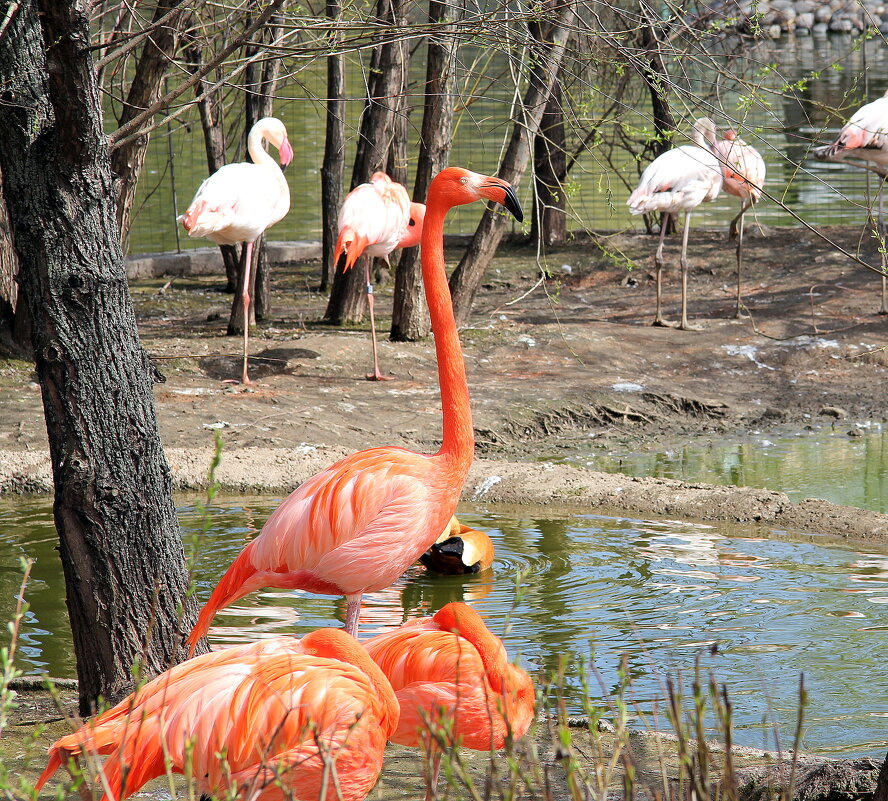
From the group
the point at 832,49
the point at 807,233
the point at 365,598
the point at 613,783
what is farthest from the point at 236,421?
the point at 832,49

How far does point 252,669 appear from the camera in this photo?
2578 mm

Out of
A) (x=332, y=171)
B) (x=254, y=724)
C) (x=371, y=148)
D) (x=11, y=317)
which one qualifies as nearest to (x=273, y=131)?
(x=371, y=148)

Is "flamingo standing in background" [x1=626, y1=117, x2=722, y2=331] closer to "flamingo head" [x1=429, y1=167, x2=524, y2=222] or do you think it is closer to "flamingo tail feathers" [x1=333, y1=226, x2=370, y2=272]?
"flamingo tail feathers" [x1=333, y1=226, x2=370, y2=272]

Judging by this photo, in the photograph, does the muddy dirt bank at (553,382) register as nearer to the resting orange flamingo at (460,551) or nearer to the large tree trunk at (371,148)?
the large tree trunk at (371,148)

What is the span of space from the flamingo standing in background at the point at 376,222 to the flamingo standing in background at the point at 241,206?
485mm

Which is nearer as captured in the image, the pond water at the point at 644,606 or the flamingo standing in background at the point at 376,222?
the pond water at the point at 644,606

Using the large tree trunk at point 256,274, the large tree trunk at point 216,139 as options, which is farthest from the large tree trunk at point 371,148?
the large tree trunk at point 216,139

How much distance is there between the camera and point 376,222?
8.51 metres

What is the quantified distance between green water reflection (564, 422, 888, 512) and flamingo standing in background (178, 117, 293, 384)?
9.34ft

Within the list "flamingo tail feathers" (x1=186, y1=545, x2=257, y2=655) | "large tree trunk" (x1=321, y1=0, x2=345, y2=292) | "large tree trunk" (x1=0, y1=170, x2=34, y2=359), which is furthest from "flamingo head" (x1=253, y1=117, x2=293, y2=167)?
"flamingo tail feathers" (x1=186, y1=545, x2=257, y2=655)

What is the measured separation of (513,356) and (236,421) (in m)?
2.69

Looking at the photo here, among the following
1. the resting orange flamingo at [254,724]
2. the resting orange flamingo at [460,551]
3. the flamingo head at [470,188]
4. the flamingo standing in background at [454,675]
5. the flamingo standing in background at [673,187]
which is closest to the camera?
the resting orange flamingo at [254,724]

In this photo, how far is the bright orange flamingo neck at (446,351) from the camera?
361cm

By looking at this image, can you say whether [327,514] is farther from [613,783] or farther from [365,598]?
[365,598]
